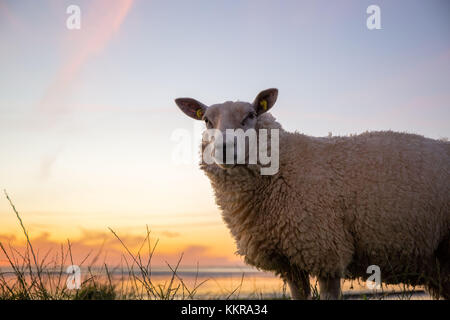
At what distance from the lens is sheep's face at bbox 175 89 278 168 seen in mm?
5871

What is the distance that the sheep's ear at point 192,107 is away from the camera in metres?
7.29

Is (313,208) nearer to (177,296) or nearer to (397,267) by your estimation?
(397,267)

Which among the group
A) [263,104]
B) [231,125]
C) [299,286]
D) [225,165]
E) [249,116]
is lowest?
[299,286]

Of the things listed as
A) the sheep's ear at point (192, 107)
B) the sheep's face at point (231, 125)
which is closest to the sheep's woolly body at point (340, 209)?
the sheep's face at point (231, 125)

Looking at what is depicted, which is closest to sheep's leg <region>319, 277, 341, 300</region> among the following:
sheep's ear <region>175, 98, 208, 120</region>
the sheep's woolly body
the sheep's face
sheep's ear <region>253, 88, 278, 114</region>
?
the sheep's woolly body

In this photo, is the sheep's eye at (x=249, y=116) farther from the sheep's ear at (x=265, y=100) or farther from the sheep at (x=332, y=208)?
the sheep's ear at (x=265, y=100)

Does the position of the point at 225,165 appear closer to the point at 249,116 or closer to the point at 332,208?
the point at 249,116

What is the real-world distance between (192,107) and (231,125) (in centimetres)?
142

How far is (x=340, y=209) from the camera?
6.32 m

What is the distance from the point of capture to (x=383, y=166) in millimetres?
6723

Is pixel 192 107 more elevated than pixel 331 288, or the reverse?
pixel 192 107

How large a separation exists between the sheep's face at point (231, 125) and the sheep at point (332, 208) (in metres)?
0.02

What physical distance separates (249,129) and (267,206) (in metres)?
1.22

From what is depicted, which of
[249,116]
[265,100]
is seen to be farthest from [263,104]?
[249,116]
